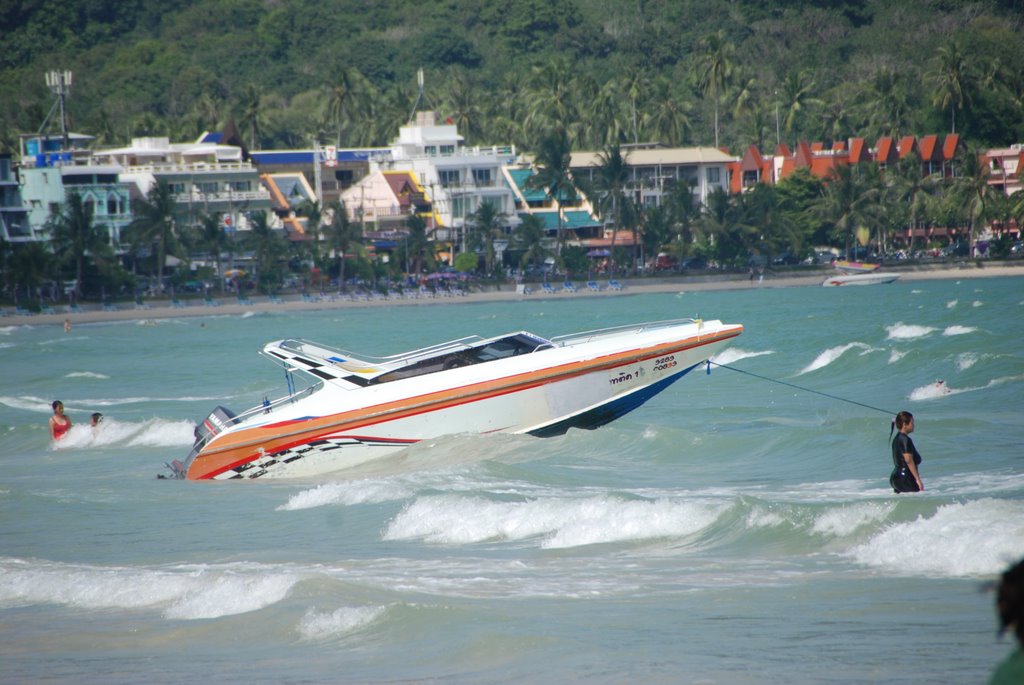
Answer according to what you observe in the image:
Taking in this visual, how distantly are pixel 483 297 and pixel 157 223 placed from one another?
21.5 meters

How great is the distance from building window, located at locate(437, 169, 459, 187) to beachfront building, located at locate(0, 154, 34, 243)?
1142 inches

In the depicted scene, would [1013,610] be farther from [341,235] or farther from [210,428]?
[341,235]

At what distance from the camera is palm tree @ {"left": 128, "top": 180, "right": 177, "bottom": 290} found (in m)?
88.1

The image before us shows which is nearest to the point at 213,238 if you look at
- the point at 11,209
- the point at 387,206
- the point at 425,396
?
the point at 11,209

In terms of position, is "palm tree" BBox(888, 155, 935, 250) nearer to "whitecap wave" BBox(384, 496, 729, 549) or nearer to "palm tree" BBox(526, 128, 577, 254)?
"palm tree" BBox(526, 128, 577, 254)

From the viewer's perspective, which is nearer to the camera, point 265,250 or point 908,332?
point 908,332

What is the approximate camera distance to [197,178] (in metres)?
96.6

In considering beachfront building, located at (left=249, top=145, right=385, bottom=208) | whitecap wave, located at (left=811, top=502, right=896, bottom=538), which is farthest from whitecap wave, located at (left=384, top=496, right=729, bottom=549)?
beachfront building, located at (left=249, top=145, right=385, bottom=208)

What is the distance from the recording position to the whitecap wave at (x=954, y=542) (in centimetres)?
1143

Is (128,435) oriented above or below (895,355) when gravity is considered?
below

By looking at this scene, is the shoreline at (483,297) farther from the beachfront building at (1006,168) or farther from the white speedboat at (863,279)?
the beachfront building at (1006,168)

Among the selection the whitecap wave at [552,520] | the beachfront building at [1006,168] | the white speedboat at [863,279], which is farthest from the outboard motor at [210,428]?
the beachfront building at [1006,168]

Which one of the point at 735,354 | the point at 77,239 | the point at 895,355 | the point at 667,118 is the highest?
the point at 667,118

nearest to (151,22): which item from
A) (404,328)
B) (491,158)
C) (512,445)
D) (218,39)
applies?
(218,39)
